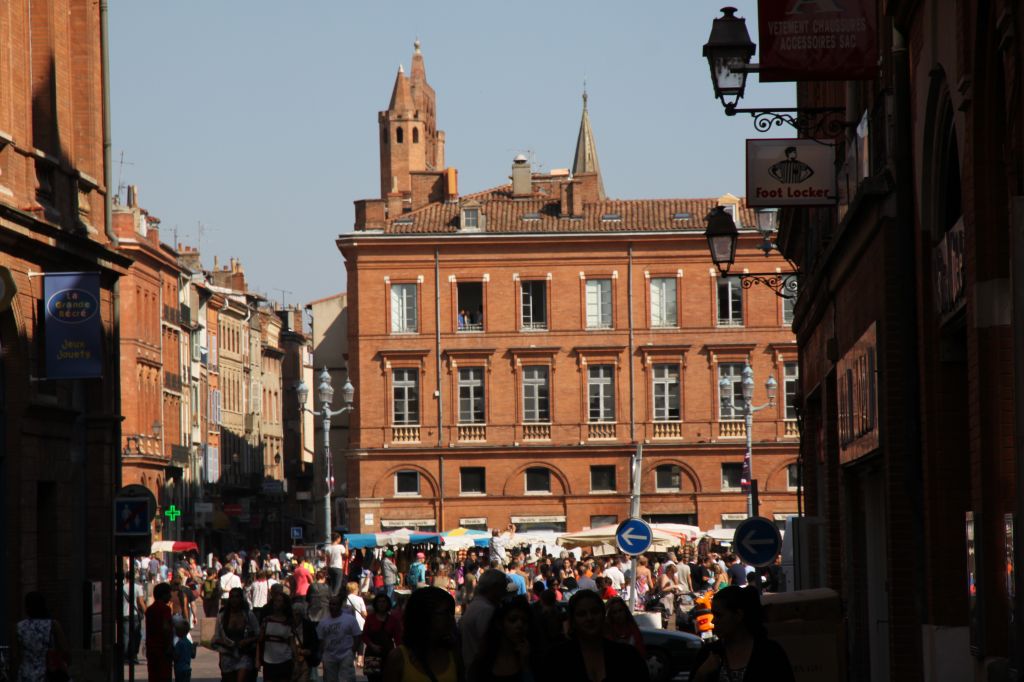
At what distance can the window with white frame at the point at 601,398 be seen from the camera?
74812 millimetres

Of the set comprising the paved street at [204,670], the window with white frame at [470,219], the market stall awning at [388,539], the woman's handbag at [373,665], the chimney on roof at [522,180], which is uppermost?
the chimney on roof at [522,180]

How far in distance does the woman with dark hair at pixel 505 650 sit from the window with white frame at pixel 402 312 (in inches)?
2540

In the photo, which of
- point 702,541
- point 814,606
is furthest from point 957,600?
point 702,541

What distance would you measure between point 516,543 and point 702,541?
220 inches

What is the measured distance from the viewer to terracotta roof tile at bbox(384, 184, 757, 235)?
2977 inches

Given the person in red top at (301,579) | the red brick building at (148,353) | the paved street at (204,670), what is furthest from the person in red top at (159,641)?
the red brick building at (148,353)

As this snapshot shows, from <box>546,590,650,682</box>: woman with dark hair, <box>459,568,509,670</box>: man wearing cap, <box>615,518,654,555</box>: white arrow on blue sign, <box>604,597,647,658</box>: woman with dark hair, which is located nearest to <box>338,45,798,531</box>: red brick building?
<box>615,518,654,555</box>: white arrow on blue sign

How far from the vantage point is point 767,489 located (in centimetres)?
7400

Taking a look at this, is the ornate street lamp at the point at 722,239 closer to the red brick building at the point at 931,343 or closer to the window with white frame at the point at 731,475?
the red brick building at the point at 931,343

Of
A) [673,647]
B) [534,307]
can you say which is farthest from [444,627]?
[534,307]

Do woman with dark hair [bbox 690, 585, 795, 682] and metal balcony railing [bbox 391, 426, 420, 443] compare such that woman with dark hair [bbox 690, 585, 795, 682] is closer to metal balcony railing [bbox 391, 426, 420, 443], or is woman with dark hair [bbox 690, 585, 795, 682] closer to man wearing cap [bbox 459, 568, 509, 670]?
man wearing cap [bbox 459, 568, 509, 670]

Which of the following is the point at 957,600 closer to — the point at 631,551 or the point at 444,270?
the point at 631,551

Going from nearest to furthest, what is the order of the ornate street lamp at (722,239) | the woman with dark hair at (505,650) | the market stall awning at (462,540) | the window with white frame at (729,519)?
1. the woman with dark hair at (505,650)
2. the ornate street lamp at (722,239)
3. the market stall awning at (462,540)
4. the window with white frame at (729,519)

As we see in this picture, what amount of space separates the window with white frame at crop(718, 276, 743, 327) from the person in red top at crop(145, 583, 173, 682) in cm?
5376
